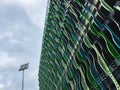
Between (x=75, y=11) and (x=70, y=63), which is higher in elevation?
(x=75, y=11)

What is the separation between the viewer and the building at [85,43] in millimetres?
22453

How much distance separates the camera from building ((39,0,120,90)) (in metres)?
22.5

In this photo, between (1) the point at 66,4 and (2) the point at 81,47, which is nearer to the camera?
(2) the point at 81,47

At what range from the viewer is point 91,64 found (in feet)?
83.1

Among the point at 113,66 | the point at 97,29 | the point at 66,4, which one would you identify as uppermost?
the point at 66,4

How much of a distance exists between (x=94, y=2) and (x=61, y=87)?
55.1 ft

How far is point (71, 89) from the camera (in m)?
35.2

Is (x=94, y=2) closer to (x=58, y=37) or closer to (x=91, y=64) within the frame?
(x=91, y=64)

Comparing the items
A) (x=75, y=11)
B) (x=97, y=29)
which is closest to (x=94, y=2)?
(x=97, y=29)

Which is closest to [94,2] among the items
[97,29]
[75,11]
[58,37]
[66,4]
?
[97,29]

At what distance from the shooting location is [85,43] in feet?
89.6

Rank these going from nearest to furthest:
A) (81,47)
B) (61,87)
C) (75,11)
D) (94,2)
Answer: (94,2) < (81,47) < (75,11) < (61,87)

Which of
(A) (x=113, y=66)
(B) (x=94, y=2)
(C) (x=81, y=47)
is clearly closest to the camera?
(A) (x=113, y=66)

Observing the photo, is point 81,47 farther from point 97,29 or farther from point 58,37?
point 58,37
